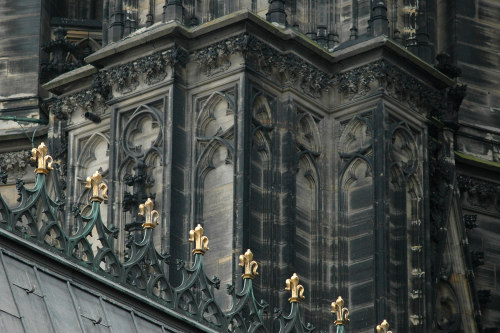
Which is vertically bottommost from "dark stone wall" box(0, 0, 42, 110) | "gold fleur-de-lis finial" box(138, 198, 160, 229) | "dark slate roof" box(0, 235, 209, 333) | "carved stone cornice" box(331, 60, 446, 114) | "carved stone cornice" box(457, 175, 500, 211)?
"dark slate roof" box(0, 235, 209, 333)

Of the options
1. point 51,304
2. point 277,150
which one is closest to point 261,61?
point 277,150

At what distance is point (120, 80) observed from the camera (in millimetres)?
45219

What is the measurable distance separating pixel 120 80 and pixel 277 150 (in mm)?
2949

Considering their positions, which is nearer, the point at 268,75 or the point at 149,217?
the point at 149,217

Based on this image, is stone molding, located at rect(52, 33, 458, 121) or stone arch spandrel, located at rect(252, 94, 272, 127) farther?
stone molding, located at rect(52, 33, 458, 121)

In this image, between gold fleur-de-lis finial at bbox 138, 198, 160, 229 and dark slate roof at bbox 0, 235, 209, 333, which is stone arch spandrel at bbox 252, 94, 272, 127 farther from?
dark slate roof at bbox 0, 235, 209, 333

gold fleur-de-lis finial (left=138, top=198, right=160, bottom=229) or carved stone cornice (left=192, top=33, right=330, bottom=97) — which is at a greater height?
carved stone cornice (left=192, top=33, right=330, bottom=97)

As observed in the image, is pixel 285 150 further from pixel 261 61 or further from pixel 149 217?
pixel 149 217

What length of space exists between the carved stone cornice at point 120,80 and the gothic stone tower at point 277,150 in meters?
0.04

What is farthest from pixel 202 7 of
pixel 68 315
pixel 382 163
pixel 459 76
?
pixel 68 315

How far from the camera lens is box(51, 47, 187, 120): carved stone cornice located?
4456cm

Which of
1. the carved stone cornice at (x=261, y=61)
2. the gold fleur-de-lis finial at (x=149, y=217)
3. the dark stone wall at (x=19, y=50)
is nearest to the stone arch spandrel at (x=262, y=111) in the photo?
the carved stone cornice at (x=261, y=61)

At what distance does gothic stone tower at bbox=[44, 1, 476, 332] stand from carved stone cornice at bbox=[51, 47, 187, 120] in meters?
0.04

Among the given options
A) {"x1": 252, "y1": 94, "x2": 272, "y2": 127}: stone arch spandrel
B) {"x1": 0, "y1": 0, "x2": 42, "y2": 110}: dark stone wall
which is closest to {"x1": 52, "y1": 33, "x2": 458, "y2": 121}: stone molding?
{"x1": 252, "y1": 94, "x2": 272, "y2": 127}: stone arch spandrel
